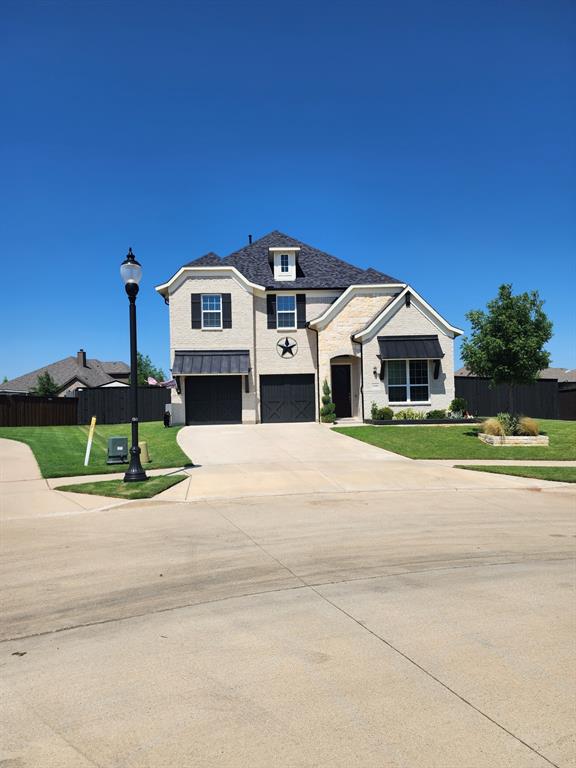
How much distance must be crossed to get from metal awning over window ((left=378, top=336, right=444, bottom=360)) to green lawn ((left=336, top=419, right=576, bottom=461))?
342cm

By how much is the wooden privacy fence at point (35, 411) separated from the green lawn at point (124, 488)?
20.3m

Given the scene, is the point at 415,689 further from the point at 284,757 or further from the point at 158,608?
the point at 158,608

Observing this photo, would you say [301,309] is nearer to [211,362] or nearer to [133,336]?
[211,362]

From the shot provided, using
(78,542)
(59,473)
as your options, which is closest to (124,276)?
(59,473)

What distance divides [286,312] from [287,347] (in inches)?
74.4

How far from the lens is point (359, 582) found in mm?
5734

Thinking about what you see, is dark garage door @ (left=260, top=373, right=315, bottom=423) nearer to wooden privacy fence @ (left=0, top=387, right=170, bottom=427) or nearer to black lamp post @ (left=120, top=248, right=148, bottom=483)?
wooden privacy fence @ (left=0, top=387, right=170, bottom=427)

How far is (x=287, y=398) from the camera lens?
2884 centimetres

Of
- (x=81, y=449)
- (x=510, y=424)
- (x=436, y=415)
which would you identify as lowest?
(x=81, y=449)

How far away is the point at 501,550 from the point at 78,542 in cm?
549

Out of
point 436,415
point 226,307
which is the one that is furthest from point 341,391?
point 226,307

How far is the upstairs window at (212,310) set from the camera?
28422 millimetres

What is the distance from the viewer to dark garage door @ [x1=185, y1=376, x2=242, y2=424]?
2825cm

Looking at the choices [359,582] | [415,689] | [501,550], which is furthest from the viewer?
[501,550]
